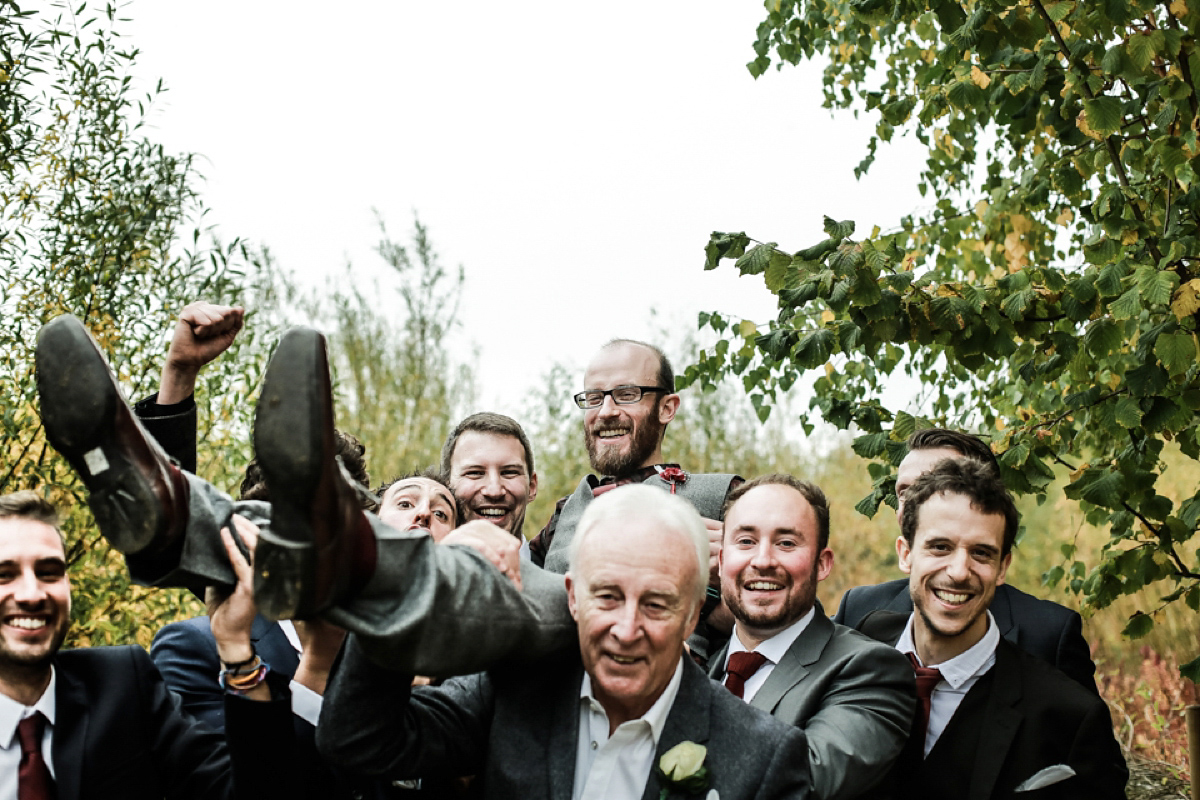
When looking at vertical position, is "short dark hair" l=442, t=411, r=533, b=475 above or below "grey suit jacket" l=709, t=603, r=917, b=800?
above

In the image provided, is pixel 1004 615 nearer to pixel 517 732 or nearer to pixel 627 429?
pixel 627 429

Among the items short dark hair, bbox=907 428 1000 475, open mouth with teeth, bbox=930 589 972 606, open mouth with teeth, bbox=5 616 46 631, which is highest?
short dark hair, bbox=907 428 1000 475

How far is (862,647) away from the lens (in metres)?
2.92

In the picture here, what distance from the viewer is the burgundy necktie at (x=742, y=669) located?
303 centimetres

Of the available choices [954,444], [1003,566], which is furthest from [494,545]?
[954,444]

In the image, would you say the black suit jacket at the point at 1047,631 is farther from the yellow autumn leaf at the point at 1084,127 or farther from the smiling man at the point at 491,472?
the yellow autumn leaf at the point at 1084,127

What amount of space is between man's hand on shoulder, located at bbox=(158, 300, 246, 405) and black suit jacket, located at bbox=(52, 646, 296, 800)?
686 millimetres

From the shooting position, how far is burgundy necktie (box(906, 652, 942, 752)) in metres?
3.04

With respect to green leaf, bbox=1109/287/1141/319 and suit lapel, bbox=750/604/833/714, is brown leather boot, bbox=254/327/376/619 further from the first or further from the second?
green leaf, bbox=1109/287/1141/319

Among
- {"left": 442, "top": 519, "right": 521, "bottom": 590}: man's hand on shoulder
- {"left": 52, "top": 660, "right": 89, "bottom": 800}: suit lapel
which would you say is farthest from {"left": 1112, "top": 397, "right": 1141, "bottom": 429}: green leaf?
{"left": 52, "top": 660, "right": 89, "bottom": 800}: suit lapel

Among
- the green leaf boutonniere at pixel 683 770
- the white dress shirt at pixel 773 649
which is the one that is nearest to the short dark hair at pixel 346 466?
the white dress shirt at pixel 773 649

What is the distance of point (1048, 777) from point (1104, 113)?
2.18 m

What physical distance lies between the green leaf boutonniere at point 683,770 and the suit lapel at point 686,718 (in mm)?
35

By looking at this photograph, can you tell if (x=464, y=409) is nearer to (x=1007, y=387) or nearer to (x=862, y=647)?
(x=1007, y=387)
